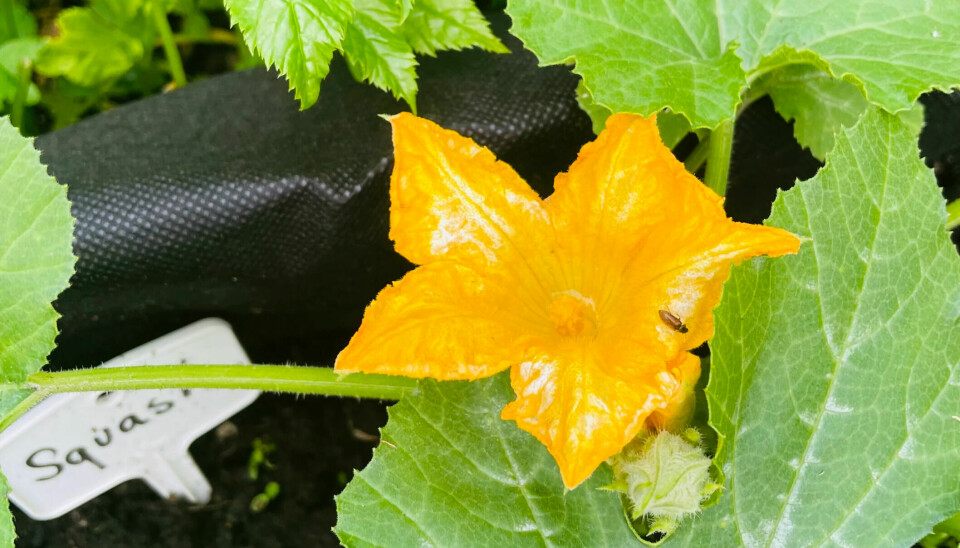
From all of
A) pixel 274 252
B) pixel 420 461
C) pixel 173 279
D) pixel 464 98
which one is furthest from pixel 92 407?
pixel 464 98

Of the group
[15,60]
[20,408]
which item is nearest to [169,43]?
[15,60]

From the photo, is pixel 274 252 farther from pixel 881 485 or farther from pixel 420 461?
pixel 881 485

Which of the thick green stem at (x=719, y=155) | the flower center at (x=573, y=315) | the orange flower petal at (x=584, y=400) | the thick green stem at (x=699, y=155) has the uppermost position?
the orange flower petal at (x=584, y=400)

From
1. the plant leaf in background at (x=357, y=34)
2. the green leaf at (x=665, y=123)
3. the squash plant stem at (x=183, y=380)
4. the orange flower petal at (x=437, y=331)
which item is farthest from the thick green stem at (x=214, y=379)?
the green leaf at (x=665, y=123)

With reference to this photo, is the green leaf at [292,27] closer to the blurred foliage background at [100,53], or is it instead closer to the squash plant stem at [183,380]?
the squash plant stem at [183,380]

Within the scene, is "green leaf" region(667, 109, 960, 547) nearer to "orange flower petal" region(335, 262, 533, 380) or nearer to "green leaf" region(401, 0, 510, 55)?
"orange flower petal" region(335, 262, 533, 380)

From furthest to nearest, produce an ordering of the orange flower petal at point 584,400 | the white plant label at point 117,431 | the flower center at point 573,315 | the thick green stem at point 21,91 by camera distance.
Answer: the thick green stem at point 21,91
the white plant label at point 117,431
the flower center at point 573,315
the orange flower petal at point 584,400
